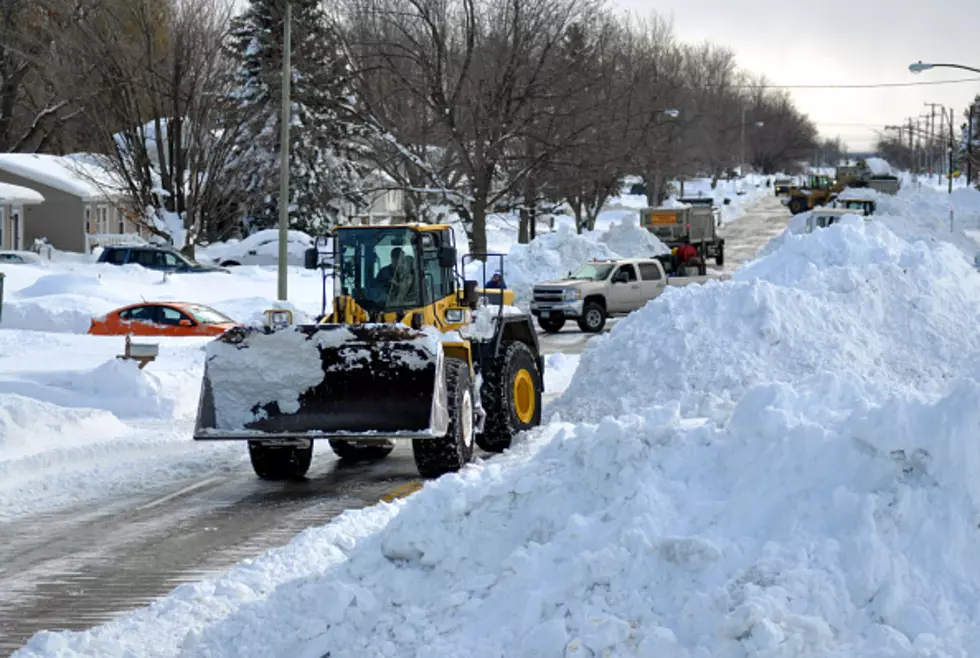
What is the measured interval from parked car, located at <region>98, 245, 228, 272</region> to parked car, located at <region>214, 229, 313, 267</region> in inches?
314

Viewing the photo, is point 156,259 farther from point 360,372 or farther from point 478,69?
point 360,372

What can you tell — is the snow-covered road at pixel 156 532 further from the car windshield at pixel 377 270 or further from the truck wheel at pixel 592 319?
the truck wheel at pixel 592 319

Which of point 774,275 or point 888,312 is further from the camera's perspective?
point 774,275

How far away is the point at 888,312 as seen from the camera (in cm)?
2164

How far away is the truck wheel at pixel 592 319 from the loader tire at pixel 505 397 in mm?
18683

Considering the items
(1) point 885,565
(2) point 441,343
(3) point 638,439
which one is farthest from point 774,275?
(1) point 885,565

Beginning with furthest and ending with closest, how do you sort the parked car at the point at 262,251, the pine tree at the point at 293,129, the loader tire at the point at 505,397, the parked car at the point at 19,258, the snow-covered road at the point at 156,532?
the parked car at the point at 262,251, the pine tree at the point at 293,129, the parked car at the point at 19,258, the loader tire at the point at 505,397, the snow-covered road at the point at 156,532

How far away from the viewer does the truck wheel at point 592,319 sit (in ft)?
117

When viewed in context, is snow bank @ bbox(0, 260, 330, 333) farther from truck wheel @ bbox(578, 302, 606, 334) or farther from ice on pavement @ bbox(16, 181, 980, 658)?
ice on pavement @ bbox(16, 181, 980, 658)

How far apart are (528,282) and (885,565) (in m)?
38.2

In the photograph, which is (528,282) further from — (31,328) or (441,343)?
(441,343)

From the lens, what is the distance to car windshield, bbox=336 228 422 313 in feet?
51.2

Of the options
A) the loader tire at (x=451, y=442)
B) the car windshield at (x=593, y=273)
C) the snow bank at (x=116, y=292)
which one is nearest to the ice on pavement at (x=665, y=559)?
the loader tire at (x=451, y=442)

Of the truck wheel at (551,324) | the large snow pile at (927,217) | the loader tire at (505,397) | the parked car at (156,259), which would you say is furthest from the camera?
the large snow pile at (927,217)
